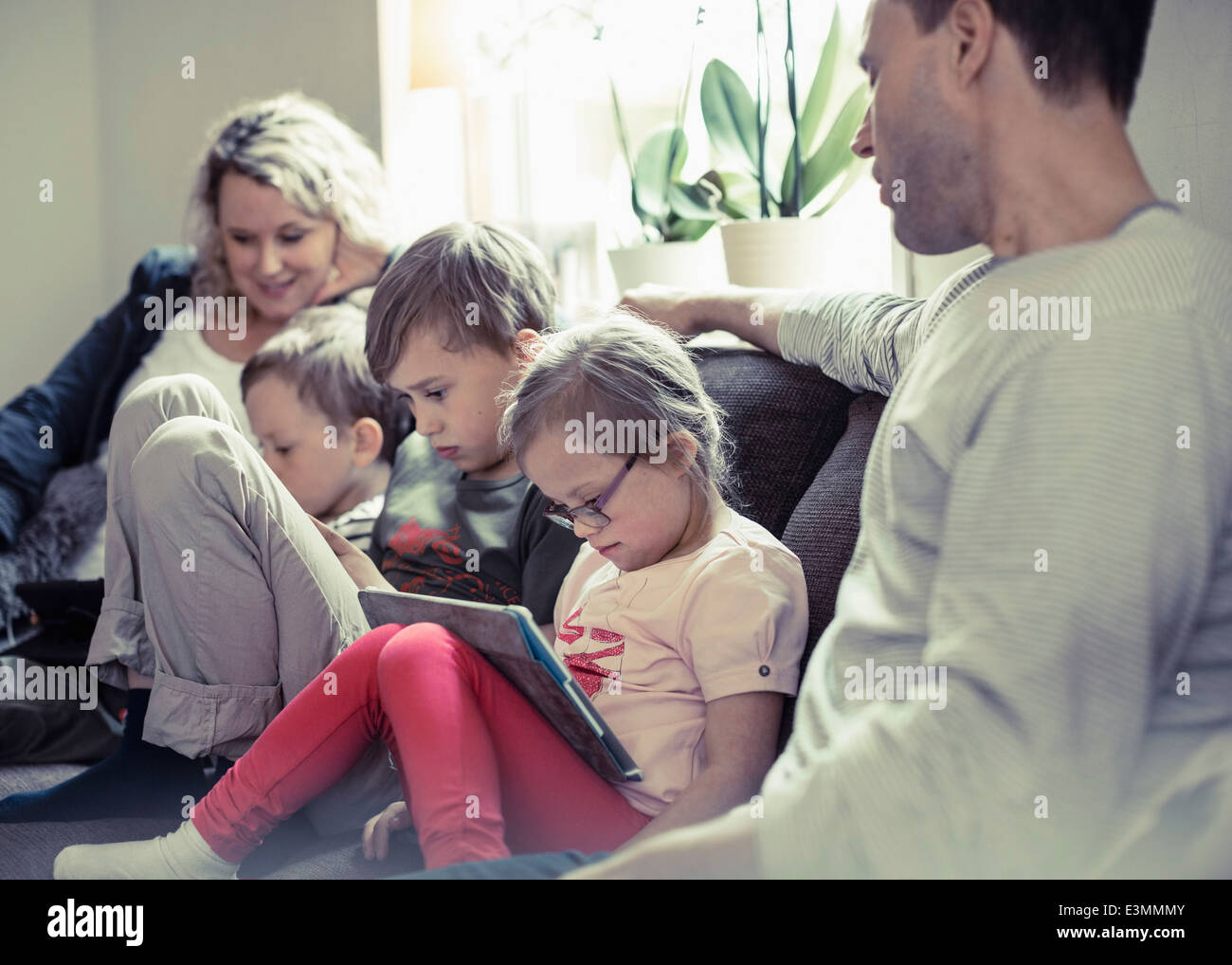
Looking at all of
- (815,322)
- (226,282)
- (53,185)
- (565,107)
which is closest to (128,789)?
(815,322)

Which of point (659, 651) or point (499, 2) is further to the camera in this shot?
point (499, 2)

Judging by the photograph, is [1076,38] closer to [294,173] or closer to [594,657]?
[594,657]

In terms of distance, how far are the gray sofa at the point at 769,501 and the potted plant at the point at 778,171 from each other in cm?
32

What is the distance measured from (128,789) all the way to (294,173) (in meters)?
1.05

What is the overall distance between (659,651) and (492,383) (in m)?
0.45

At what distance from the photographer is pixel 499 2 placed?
2.52 m

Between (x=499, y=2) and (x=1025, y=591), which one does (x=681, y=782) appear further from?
(x=499, y=2)

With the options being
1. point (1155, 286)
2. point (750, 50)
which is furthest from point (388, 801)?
point (750, 50)

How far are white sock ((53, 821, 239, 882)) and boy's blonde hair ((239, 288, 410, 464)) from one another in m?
0.70

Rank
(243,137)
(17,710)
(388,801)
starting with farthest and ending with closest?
(243,137)
(17,710)
(388,801)

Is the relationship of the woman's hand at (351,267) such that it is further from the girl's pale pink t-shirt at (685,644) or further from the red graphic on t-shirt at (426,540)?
the girl's pale pink t-shirt at (685,644)

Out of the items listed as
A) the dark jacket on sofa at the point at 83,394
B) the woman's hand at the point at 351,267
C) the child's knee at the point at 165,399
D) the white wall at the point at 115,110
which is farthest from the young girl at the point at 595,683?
the white wall at the point at 115,110

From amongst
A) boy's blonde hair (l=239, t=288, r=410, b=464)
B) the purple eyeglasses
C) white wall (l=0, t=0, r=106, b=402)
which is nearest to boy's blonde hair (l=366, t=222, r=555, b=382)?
boy's blonde hair (l=239, t=288, r=410, b=464)

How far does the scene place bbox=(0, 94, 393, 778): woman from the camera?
185 cm
